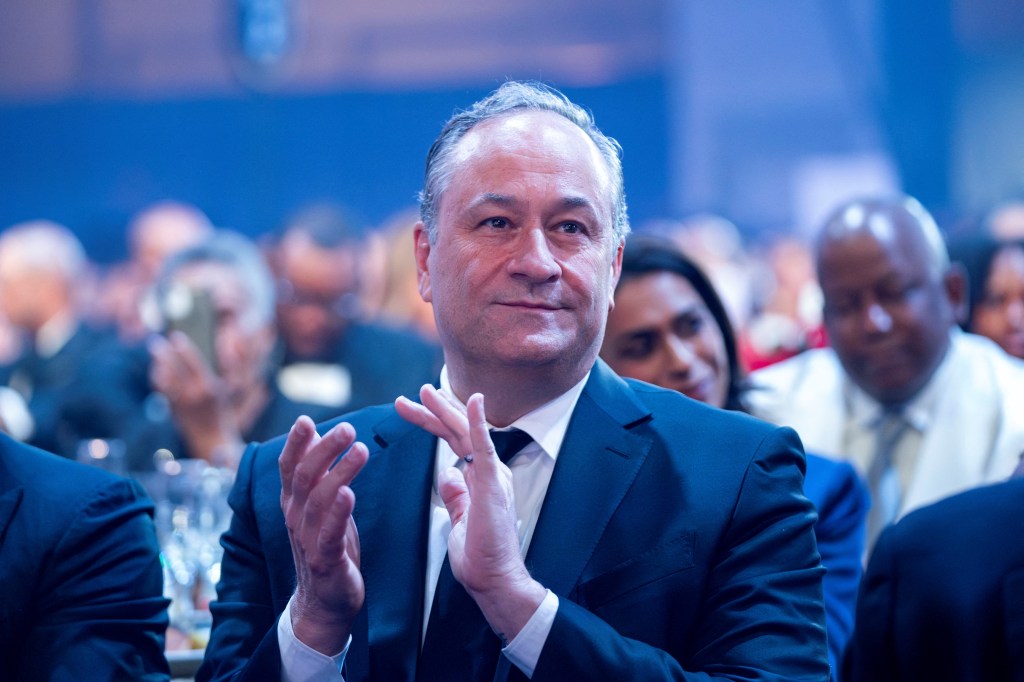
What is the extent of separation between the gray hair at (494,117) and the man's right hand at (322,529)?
1.57 feet

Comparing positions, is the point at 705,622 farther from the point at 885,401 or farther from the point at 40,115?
the point at 40,115

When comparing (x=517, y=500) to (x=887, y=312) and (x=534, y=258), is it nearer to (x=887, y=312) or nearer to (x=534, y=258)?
(x=534, y=258)

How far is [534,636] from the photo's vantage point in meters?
1.58

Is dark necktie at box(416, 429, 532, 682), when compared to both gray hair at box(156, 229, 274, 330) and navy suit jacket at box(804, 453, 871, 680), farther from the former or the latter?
gray hair at box(156, 229, 274, 330)

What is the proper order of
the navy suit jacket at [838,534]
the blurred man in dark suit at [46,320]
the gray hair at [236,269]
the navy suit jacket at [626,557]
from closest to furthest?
the navy suit jacket at [626,557] → the navy suit jacket at [838,534] → the gray hair at [236,269] → the blurred man in dark suit at [46,320]

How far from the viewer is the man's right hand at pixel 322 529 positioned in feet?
5.15

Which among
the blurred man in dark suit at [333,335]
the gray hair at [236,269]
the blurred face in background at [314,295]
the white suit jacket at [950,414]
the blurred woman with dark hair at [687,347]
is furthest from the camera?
the blurred face in background at [314,295]

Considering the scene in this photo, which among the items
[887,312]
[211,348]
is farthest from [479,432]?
[211,348]

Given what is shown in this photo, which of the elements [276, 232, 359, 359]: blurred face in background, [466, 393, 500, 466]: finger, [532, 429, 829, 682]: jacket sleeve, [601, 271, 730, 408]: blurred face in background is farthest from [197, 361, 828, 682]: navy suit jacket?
[276, 232, 359, 359]: blurred face in background

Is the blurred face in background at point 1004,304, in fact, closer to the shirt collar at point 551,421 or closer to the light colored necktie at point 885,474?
the light colored necktie at point 885,474

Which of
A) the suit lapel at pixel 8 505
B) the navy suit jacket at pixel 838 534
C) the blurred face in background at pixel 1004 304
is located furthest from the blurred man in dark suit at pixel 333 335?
the suit lapel at pixel 8 505

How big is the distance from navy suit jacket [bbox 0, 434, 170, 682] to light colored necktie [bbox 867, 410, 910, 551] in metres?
2.02

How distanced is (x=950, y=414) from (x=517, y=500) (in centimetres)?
195

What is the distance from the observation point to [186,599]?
2.74m
